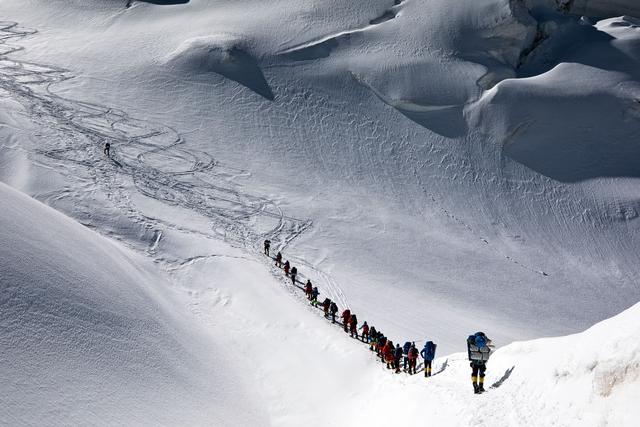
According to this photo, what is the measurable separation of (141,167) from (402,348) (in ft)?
68.3

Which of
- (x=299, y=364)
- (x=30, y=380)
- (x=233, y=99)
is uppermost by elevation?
(x=30, y=380)

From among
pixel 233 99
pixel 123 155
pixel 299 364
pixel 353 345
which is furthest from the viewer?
pixel 233 99

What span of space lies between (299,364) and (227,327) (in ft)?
10.1

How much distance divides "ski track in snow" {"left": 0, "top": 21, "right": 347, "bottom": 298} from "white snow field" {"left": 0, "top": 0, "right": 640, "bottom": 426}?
168 millimetres

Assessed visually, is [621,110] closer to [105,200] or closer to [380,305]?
[380,305]

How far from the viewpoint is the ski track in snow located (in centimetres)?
3045

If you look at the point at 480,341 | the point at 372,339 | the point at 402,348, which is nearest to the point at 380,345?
the point at 402,348

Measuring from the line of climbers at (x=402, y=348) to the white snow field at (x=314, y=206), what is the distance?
46 centimetres

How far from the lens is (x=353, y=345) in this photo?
65.8 ft

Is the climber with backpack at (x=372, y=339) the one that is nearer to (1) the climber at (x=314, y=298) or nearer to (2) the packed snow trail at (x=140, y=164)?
(1) the climber at (x=314, y=298)

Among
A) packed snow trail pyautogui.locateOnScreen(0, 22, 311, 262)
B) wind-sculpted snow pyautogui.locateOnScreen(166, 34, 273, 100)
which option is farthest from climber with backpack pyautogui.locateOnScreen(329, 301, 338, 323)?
wind-sculpted snow pyautogui.locateOnScreen(166, 34, 273, 100)

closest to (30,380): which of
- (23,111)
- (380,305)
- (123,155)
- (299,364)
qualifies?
(299,364)

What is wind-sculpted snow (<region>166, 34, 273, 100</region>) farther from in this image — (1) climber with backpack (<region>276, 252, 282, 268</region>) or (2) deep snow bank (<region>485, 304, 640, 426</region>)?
(2) deep snow bank (<region>485, 304, 640, 426</region>)

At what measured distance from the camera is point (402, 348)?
1933cm
